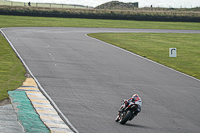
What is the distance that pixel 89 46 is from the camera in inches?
1078

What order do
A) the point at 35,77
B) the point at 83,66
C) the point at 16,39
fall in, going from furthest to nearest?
the point at 16,39
the point at 83,66
the point at 35,77

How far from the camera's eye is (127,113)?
915cm

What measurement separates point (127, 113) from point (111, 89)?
15.0ft

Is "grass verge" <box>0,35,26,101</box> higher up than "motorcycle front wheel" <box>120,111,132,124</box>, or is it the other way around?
"grass verge" <box>0,35,26,101</box>

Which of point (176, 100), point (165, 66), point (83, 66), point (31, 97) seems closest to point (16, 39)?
point (83, 66)

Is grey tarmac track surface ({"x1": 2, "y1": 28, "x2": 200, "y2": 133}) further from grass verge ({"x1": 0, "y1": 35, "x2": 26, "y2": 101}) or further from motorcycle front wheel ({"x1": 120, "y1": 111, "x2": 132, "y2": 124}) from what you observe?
grass verge ({"x1": 0, "y1": 35, "x2": 26, "y2": 101})

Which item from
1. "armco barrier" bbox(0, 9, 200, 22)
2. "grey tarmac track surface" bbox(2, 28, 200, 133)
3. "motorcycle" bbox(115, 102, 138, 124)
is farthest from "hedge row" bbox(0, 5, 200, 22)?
"motorcycle" bbox(115, 102, 138, 124)

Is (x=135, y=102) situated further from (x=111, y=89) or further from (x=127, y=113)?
(x=111, y=89)

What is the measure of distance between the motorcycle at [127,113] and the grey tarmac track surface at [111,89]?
19 cm

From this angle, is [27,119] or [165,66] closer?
[27,119]

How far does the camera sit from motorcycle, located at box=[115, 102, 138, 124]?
8.99m

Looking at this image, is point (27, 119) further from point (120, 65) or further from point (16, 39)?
point (16, 39)

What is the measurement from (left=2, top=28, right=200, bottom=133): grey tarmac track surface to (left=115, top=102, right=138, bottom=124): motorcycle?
0.19 meters

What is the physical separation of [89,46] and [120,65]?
8410 millimetres
